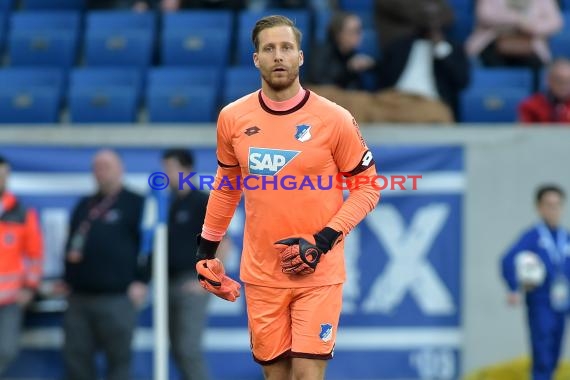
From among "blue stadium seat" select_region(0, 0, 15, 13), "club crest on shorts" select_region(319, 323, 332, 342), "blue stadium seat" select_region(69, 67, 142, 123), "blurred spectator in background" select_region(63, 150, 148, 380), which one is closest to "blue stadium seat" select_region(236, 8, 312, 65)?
"blue stadium seat" select_region(69, 67, 142, 123)

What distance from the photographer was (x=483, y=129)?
34.4 ft

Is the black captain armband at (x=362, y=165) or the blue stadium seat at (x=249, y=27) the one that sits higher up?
→ the blue stadium seat at (x=249, y=27)

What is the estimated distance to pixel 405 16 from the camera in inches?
438

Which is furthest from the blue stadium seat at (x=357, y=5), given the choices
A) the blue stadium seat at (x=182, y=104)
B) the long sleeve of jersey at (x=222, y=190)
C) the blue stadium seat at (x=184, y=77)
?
the long sleeve of jersey at (x=222, y=190)

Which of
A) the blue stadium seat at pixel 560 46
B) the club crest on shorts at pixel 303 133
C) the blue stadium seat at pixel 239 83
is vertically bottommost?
the club crest on shorts at pixel 303 133

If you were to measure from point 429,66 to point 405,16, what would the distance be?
51 centimetres

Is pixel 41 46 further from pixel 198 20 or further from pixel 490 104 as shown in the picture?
pixel 490 104

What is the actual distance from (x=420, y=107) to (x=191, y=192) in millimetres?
2013

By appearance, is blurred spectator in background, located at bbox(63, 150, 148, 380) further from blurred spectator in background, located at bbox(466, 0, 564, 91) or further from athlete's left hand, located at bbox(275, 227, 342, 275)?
athlete's left hand, located at bbox(275, 227, 342, 275)

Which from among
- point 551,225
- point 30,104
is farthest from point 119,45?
point 551,225

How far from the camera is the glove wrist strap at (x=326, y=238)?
19.1 ft

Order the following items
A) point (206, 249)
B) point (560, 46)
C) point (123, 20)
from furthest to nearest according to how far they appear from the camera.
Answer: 1. point (123, 20)
2. point (560, 46)
3. point (206, 249)

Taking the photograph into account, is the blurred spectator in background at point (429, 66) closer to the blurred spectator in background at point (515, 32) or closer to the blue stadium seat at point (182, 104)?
the blurred spectator in background at point (515, 32)

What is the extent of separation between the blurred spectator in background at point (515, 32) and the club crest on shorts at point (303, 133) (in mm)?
5684
